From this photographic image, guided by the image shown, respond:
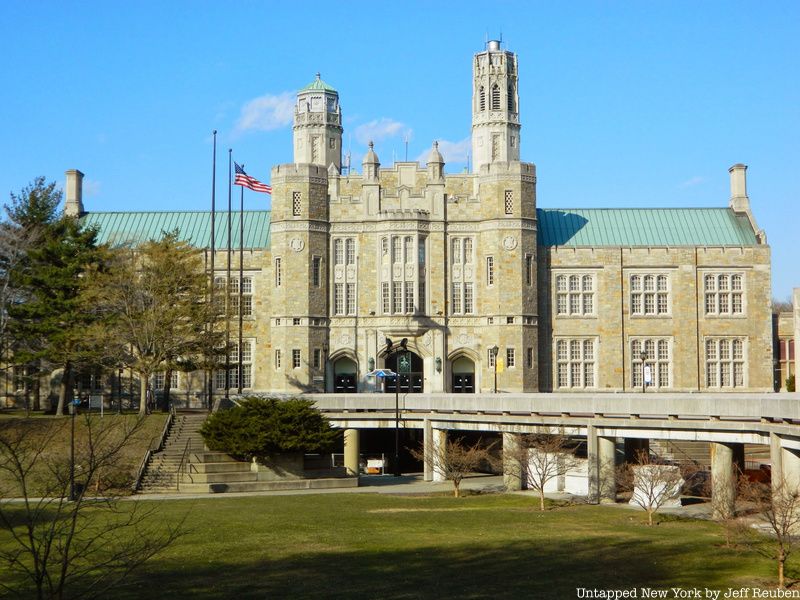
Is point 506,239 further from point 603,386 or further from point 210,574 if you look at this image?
point 210,574

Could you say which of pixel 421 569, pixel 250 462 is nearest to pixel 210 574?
pixel 421 569

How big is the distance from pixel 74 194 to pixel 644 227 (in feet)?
115

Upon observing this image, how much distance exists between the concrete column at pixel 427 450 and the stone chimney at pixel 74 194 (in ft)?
105

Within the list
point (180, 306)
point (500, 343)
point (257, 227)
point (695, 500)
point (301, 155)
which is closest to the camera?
point (695, 500)

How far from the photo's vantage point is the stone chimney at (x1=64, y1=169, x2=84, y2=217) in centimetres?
7156

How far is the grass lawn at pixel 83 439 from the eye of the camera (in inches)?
1596

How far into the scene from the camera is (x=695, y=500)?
132 ft

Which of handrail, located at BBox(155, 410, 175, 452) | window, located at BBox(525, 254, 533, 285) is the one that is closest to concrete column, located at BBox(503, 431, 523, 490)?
handrail, located at BBox(155, 410, 175, 452)

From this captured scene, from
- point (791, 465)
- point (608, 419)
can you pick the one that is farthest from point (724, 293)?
point (791, 465)

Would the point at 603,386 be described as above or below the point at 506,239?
below

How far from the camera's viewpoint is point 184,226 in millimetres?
71312

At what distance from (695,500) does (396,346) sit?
83.1 ft

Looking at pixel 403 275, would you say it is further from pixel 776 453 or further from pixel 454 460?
pixel 776 453

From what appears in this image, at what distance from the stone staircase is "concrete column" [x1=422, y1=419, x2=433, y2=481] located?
908cm
